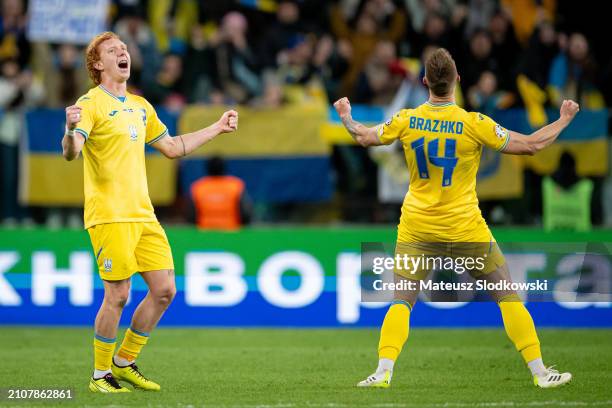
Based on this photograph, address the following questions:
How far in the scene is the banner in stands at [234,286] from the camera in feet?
46.6

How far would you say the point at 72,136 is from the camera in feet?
28.0

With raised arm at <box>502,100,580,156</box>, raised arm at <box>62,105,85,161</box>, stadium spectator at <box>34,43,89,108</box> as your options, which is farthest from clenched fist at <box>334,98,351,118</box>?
stadium spectator at <box>34,43,89,108</box>

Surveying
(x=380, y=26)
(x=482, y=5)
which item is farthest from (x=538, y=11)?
(x=380, y=26)

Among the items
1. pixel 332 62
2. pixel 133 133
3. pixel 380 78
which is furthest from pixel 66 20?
pixel 133 133

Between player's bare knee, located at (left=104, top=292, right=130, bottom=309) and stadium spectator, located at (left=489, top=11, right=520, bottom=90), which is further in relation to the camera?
stadium spectator, located at (left=489, top=11, right=520, bottom=90)

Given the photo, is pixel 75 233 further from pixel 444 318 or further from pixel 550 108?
pixel 550 108

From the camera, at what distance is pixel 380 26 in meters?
18.6

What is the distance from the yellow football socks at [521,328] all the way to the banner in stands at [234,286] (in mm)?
5143

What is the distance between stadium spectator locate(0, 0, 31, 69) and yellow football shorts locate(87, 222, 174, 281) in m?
9.04

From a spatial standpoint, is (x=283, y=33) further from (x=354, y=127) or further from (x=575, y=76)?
(x=354, y=127)

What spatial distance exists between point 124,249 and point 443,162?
2.37m

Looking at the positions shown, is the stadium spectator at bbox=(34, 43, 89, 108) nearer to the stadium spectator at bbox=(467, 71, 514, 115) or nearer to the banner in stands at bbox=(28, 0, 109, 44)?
the banner in stands at bbox=(28, 0, 109, 44)

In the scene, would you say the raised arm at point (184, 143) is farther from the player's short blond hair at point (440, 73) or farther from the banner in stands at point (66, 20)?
the banner in stands at point (66, 20)

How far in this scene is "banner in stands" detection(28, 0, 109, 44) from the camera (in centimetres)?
1606
